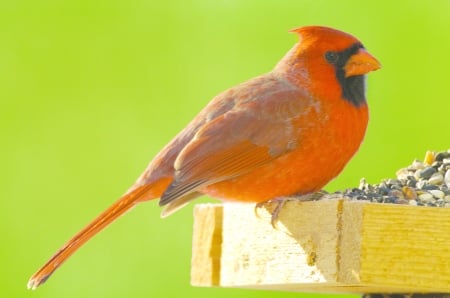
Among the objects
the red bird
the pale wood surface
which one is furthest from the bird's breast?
the pale wood surface

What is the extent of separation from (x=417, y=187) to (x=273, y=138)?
0.41 m

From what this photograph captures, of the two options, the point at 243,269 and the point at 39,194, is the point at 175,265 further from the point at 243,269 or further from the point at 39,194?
the point at 243,269

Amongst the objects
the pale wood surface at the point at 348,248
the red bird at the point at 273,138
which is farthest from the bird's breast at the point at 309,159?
the pale wood surface at the point at 348,248

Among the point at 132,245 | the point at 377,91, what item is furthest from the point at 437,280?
the point at 132,245

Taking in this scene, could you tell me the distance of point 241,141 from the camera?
3.85 m

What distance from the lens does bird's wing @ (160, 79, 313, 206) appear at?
379 centimetres

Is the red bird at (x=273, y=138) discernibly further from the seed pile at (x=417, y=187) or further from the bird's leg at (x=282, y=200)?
the seed pile at (x=417, y=187)

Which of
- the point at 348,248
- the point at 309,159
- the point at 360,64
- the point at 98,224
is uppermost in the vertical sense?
the point at 360,64

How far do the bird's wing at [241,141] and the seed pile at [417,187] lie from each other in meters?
0.24

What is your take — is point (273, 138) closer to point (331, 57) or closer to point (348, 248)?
point (331, 57)

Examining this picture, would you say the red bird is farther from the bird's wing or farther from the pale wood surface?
the pale wood surface

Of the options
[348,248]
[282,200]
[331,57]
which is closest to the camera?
[348,248]

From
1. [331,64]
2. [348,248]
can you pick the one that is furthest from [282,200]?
[331,64]

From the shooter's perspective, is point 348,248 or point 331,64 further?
point 331,64
